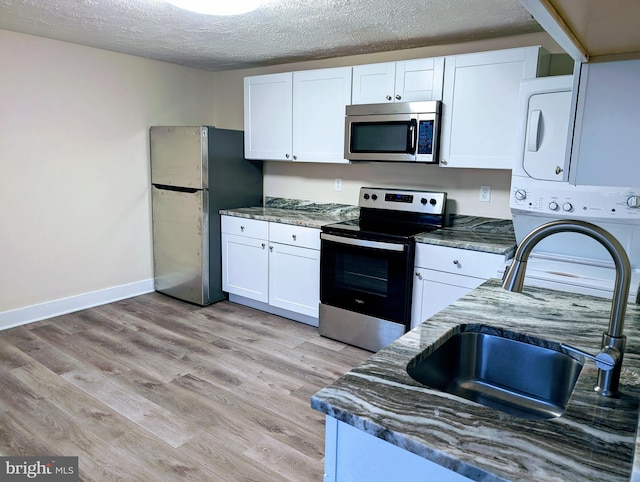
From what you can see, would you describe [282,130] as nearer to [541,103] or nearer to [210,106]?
[210,106]

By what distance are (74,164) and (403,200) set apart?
2.75 m

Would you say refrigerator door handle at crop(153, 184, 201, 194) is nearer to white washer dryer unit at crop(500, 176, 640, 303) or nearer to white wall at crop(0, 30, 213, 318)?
white wall at crop(0, 30, 213, 318)

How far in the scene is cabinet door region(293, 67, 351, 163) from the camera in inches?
141

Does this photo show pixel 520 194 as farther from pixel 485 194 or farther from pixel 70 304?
pixel 70 304

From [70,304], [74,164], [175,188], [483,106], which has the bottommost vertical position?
[70,304]

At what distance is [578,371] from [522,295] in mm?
551

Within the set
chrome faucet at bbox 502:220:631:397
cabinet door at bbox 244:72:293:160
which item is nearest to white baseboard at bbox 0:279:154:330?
cabinet door at bbox 244:72:293:160

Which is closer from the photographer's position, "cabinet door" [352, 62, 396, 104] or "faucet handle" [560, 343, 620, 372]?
"faucet handle" [560, 343, 620, 372]

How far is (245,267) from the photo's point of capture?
4141mm

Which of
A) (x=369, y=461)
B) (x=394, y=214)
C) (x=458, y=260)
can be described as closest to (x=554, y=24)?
(x=369, y=461)

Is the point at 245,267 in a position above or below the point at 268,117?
below

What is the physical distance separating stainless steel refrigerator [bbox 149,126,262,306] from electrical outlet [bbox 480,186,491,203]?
218 cm

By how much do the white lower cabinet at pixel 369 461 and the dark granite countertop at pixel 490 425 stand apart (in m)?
0.04

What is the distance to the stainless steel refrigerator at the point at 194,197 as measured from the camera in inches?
159
